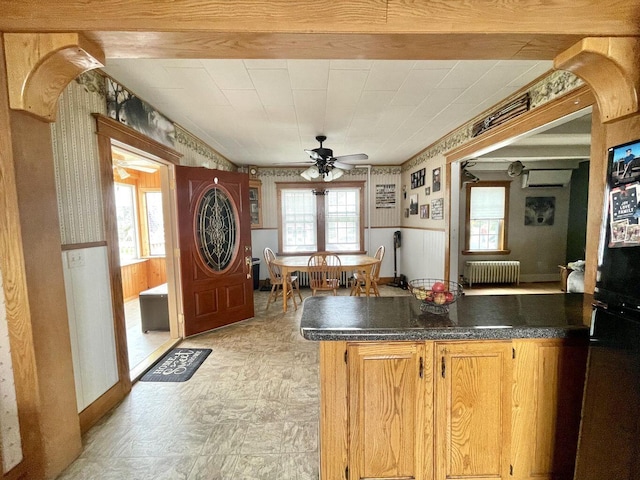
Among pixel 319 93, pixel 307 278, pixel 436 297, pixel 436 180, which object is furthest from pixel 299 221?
pixel 436 297

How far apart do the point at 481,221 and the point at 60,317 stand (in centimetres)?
650

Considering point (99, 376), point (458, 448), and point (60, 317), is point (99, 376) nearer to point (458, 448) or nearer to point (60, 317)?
point (60, 317)

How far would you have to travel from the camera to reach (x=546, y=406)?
1.33 metres

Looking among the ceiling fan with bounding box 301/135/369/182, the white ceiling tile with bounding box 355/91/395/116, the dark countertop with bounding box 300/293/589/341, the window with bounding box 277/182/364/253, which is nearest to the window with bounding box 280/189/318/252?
the window with bounding box 277/182/364/253

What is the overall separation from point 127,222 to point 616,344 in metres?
6.49

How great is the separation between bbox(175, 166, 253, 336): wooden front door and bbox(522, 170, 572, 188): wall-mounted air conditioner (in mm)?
5490

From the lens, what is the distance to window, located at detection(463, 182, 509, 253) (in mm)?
5770

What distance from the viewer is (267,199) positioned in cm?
586

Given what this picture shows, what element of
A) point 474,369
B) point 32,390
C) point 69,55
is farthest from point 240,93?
point 474,369

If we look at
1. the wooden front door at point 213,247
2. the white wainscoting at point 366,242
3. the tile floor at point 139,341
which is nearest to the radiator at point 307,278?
the white wainscoting at point 366,242

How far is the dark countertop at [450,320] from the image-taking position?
4.17ft

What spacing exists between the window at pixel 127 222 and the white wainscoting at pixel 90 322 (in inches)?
139

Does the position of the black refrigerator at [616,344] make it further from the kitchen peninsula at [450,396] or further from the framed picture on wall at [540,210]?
the framed picture on wall at [540,210]

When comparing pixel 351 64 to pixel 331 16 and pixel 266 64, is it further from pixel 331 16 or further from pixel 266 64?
pixel 331 16
